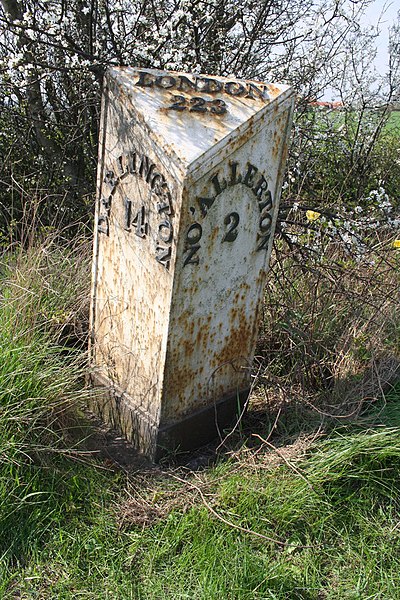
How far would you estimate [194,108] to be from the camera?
2.35m

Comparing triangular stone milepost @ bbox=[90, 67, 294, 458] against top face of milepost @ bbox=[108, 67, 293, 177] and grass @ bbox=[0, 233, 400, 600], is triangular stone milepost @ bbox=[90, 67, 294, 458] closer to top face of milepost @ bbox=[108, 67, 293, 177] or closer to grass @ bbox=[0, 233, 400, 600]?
top face of milepost @ bbox=[108, 67, 293, 177]

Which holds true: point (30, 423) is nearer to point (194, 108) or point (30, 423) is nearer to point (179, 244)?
point (179, 244)

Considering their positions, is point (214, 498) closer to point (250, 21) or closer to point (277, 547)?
point (277, 547)

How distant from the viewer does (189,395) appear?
8.63 feet

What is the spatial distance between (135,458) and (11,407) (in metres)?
0.58

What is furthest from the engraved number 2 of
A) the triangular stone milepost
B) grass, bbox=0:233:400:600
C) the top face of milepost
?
grass, bbox=0:233:400:600

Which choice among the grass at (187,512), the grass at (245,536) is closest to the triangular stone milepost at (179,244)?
the grass at (187,512)

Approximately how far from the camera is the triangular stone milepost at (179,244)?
224 centimetres

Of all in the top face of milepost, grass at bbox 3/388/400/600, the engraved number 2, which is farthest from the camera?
the engraved number 2

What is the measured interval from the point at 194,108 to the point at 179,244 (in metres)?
0.55

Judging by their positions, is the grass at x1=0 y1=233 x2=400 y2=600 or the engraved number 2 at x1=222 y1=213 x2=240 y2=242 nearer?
the grass at x1=0 y1=233 x2=400 y2=600

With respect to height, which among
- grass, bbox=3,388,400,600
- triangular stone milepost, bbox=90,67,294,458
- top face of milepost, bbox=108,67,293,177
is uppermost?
top face of milepost, bbox=108,67,293,177

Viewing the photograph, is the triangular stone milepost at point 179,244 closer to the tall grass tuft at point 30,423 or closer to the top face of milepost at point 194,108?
the top face of milepost at point 194,108

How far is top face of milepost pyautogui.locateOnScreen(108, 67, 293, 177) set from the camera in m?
2.18
